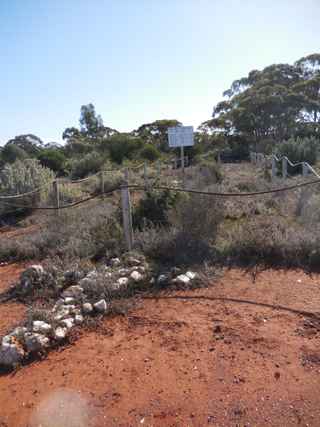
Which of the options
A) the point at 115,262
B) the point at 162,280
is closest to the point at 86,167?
the point at 115,262

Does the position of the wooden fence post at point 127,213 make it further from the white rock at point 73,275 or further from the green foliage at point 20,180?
the green foliage at point 20,180

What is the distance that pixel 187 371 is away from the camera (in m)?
2.35

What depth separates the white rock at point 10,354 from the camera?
2.57 metres

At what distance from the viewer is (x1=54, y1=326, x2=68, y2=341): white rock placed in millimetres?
2801

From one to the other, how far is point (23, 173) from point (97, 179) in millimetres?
2841

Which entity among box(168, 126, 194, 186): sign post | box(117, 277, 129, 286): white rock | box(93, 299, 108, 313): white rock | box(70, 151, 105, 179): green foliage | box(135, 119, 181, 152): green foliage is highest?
box(135, 119, 181, 152): green foliage

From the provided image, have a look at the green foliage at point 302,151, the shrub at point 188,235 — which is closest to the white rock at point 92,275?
the shrub at point 188,235

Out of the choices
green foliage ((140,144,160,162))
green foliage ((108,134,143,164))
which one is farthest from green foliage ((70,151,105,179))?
green foliage ((140,144,160,162))

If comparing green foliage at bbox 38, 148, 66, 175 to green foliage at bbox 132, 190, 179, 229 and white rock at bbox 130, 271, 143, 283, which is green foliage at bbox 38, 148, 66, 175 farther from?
white rock at bbox 130, 271, 143, 283

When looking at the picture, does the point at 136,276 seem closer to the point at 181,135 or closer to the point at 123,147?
the point at 181,135

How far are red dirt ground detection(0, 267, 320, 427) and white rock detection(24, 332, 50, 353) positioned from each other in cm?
12

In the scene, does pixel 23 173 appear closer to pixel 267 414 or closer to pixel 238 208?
pixel 238 208

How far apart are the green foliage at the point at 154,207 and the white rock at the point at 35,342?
330cm

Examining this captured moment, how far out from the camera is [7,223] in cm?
884
